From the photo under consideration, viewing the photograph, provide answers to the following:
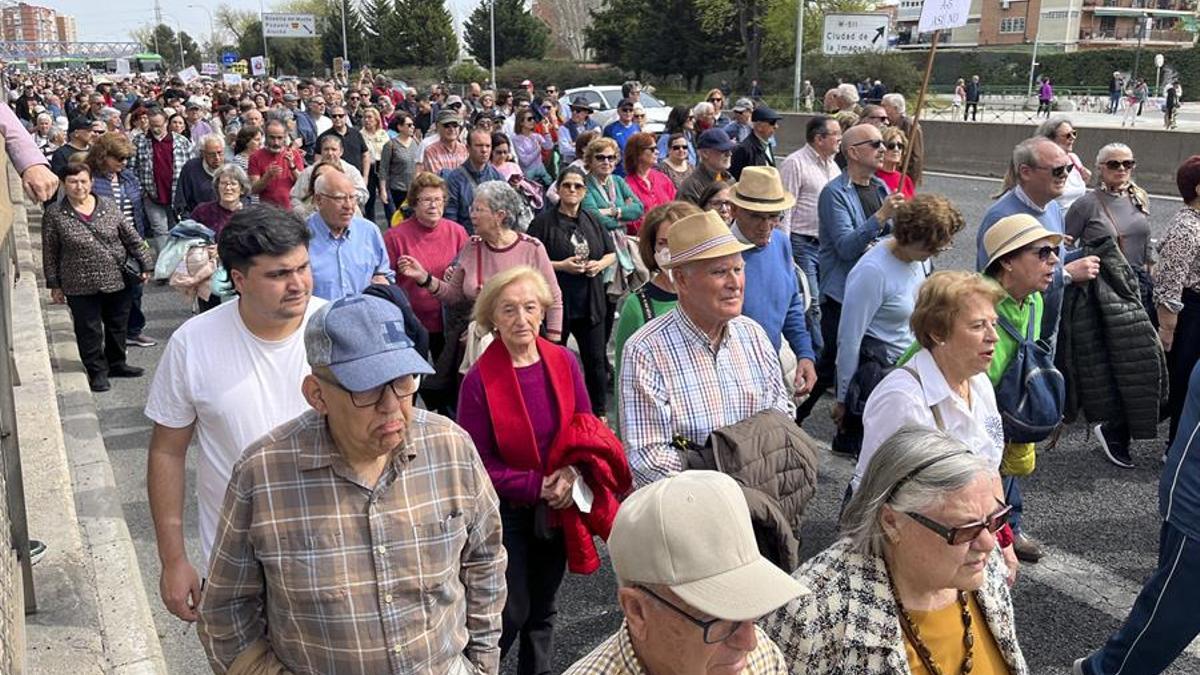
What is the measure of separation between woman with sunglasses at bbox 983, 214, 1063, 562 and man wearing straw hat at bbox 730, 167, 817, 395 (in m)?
0.96

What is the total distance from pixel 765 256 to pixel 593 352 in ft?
7.12

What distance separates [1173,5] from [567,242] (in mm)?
119246

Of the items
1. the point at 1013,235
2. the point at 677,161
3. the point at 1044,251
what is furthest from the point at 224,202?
the point at 1044,251

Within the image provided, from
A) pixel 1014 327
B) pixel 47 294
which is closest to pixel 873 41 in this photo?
pixel 47 294

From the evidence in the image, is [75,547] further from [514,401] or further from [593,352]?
[593,352]

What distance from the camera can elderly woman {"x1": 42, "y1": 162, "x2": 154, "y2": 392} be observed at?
778 cm

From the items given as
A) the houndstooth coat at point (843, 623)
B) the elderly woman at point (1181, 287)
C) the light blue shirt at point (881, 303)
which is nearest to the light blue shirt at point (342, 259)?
the light blue shirt at point (881, 303)

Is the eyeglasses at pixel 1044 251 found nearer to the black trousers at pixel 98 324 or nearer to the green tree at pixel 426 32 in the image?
the black trousers at pixel 98 324

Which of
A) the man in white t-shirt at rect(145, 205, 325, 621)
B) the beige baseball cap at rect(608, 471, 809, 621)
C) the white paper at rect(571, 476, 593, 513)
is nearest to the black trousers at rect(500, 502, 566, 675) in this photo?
the white paper at rect(571, 476, 593, 513)

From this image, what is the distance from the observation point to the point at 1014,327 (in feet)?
14.7

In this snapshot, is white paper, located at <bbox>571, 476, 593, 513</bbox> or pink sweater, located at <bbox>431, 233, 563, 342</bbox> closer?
white paper, located at <bbox>571, 476, 593, 513</bbox>

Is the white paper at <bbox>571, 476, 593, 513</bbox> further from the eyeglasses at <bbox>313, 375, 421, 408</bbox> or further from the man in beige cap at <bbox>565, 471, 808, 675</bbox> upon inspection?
the man in beige cap at <bbox>565, 471, 808, 675</bbox>

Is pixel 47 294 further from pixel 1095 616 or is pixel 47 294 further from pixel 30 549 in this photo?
pixel 1095 616

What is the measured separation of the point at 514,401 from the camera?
3.78m
